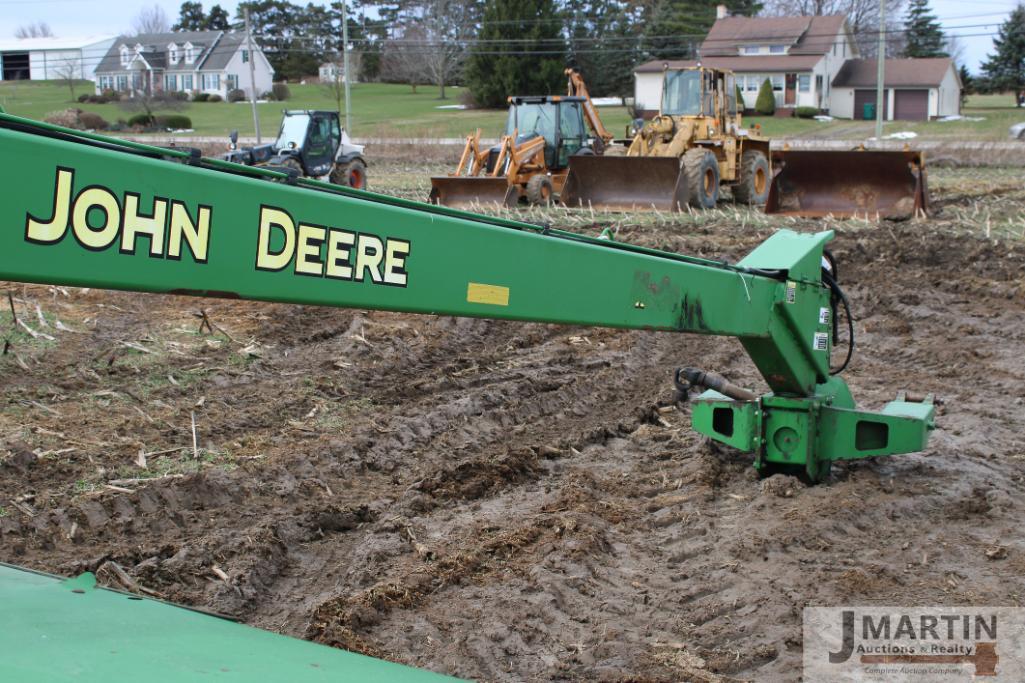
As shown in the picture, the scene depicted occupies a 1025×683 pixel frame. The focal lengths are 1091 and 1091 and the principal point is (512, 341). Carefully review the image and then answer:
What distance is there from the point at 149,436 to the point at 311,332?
3.21 m

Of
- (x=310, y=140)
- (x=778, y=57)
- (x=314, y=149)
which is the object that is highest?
(x=778, y=57)

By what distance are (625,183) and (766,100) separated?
149 ft

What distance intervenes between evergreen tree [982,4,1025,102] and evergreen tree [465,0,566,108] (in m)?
27.0

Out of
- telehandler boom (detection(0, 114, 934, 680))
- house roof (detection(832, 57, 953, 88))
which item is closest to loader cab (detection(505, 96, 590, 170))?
telehandler boom (detection(0, 114, 934, 680))

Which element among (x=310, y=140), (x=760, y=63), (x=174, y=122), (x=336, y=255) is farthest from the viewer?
(x=760, y=63)

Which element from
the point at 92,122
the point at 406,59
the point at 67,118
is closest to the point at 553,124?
the point at 67,118

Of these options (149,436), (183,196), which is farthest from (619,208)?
(183,196)

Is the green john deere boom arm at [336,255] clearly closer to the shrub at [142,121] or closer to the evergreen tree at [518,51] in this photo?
the shrub at [142,121]

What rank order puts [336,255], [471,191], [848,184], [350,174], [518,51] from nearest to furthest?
1. [336,255]
2. [848,184]
3. [471,191]
4. [350,174]
5. [518,51]

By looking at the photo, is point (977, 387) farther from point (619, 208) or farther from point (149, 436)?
point (619, 208)

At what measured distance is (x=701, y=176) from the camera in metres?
17.9

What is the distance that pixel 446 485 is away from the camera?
621 centimetres

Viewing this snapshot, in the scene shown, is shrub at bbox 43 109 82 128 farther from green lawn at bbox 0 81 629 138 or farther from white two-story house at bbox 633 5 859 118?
white two-story house at bbox 633 5 859 118

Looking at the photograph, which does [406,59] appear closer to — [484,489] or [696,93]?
[696,93]
